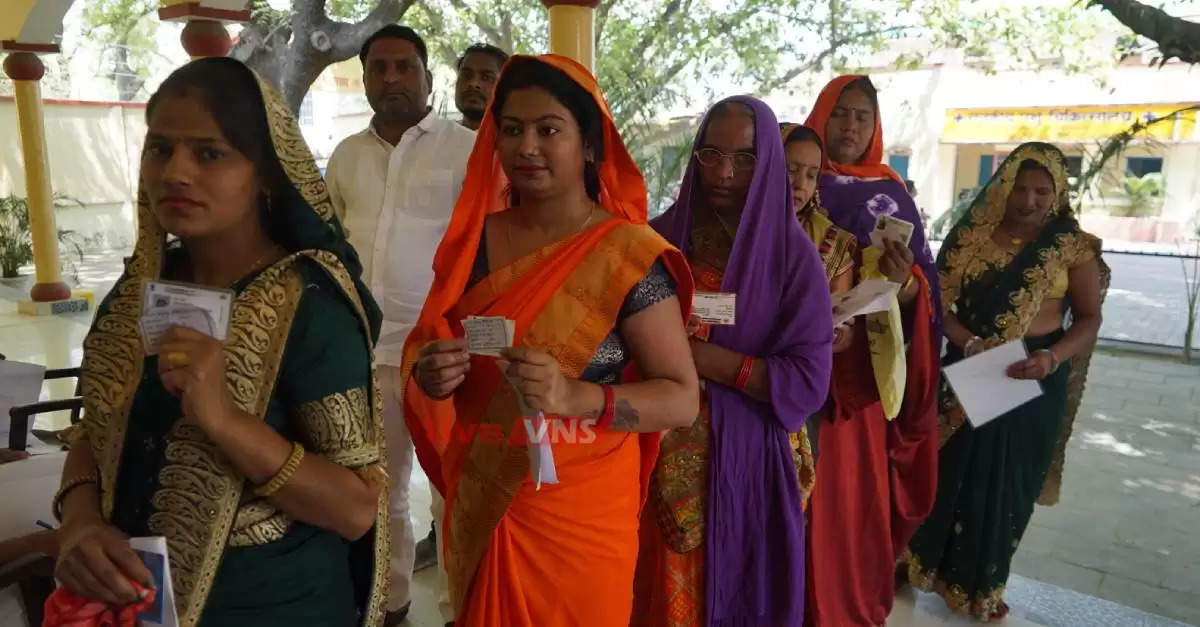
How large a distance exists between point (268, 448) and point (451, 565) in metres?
0.73

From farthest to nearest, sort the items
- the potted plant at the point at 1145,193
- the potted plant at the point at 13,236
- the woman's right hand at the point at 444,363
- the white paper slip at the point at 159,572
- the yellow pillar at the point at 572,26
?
the potted plant at the point at 1145,193
the potted plant at the point at 13,236
the yellow pillar at the point at 572,26
the woman's right hand at the point at 444,363
the white paper slip at the point at 159,572

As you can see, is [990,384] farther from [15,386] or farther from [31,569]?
[15,386]

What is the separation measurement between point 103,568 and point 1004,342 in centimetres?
279

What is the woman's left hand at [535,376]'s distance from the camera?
1.33 meters

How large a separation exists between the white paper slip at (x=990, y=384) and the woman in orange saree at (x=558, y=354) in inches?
60.2

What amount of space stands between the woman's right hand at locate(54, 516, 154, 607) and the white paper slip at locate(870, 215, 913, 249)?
2.04m

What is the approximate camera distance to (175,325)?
3.34ft

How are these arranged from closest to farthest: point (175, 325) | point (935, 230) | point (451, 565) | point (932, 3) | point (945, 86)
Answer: point (175, 325)
point (451, 565)
point (932, 3)
point (935, 230)
point (945, 86)

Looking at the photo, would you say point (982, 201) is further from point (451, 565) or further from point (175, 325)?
point (175, 325)

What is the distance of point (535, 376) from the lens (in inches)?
52.4

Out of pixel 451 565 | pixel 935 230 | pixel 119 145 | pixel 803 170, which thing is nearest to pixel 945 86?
pixel 935 230

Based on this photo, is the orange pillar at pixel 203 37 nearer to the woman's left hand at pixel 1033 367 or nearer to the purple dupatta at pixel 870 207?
the purple dupatta at pixel 870 207

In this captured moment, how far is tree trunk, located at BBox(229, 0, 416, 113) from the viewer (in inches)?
326

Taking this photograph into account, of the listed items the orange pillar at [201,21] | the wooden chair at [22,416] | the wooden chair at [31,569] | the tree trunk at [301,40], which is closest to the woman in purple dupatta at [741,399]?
the wooden chair at [31,569]
